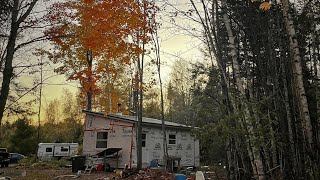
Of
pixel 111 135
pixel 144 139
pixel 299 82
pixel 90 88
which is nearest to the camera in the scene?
pixel 299 82

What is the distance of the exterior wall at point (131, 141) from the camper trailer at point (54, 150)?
34.8 feet

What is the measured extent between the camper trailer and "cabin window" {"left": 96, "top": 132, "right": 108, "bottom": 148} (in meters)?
10.9

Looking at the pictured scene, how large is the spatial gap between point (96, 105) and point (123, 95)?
2893 millimetres

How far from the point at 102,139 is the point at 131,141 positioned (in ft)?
8.37

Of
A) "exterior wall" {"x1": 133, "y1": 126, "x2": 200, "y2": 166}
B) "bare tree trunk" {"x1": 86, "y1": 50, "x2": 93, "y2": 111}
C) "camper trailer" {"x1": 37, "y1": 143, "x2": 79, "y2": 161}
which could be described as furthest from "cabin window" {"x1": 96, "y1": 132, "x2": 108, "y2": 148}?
"camper trailer" {"x1": 37, "y1": 143, "x2": 79, "y2": 161}

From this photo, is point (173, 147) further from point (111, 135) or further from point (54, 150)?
point (54, 150)

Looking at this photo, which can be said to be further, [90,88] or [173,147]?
[90,88]

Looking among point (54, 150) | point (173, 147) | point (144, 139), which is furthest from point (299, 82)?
point (54, 150)

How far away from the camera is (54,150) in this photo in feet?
102

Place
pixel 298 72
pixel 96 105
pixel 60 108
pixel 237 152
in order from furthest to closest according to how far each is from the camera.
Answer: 1. pixel 60 108
2. pixel 96 105
3. pixel 237 152
4. pixel 298 72

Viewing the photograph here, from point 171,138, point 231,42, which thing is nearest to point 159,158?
point 171,138

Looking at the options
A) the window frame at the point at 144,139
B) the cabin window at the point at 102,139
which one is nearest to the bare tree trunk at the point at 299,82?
the window frame at the point at 144,139

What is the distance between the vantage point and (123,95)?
31969 millimetres

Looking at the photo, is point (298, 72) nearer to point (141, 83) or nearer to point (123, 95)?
point (141, 83)
